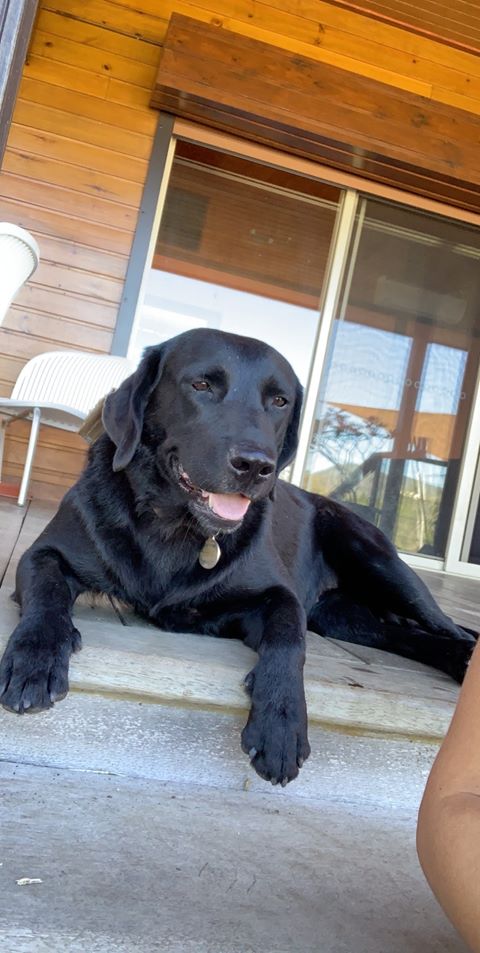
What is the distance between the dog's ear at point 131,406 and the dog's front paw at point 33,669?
46cm

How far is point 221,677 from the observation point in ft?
4.92

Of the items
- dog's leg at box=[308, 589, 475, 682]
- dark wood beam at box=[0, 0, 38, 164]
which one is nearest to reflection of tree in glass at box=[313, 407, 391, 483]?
dog's leg at box=[308, 589, 475, 682]

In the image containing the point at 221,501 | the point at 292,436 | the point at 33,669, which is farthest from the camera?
the point at 292,436

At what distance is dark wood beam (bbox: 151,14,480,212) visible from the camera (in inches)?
179

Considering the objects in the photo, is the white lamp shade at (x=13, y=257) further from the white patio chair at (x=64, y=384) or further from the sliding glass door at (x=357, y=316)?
the sliding glass door at (x=357, y=316)

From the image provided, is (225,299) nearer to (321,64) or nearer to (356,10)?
(321,64)

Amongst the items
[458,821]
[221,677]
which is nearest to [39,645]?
[221,677]

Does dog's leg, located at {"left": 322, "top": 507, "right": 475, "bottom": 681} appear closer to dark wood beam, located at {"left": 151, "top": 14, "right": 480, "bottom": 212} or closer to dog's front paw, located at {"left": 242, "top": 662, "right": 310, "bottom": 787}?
dog's front paw, located at {"left": 242, "top": 662, "right": 310, "bottom": 787}

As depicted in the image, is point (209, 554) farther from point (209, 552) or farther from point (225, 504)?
point (225, 504)

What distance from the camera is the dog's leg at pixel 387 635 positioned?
6.35ft

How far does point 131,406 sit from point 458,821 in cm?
123

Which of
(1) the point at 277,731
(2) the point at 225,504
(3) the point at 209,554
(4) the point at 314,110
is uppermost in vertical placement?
(4) the point at 314,110

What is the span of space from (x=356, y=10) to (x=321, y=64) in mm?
504

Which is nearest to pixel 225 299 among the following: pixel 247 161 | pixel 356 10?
pixel 247 161
